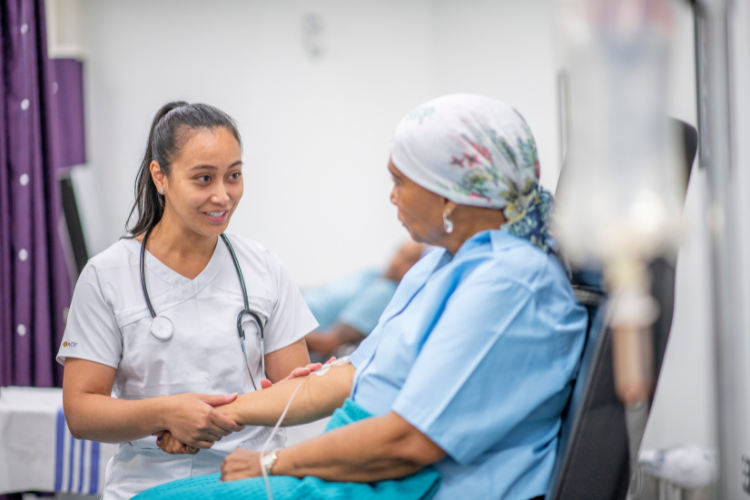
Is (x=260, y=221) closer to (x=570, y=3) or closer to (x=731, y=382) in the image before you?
(x=570, y=3)

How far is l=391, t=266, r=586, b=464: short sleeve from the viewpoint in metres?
0.97

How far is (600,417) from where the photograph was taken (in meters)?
1.02

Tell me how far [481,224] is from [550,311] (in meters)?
0.19

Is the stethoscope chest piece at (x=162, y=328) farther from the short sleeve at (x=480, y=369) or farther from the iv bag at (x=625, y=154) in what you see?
the iv bag at (x=625, y=154)

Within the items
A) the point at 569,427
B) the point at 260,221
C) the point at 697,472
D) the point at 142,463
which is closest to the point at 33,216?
the point at 142,463

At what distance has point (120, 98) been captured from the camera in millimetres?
4309

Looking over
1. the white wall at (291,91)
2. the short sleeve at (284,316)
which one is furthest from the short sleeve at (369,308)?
the short sleeve at (284,316)

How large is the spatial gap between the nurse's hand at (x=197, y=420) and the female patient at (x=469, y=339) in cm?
12

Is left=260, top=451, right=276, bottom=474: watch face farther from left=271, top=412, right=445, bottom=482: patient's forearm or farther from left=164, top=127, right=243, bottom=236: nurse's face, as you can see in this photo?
left=164, top=127, right=243, bottom=236: nurse's face

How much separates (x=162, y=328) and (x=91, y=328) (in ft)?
0.47

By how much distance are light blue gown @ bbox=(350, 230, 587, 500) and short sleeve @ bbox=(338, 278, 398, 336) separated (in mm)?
2259

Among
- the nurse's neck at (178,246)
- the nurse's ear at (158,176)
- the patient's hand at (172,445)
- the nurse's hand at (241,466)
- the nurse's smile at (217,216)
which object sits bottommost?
the patient's hand at (172,445)

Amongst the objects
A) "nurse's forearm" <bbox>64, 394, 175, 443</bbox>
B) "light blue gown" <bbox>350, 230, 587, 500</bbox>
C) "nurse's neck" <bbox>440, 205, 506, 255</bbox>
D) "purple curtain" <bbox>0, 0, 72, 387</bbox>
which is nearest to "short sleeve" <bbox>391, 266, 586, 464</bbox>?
"light blue gown" <bbox>350, 230, 587, 500</bbox>

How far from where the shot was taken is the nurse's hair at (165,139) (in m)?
1.40
